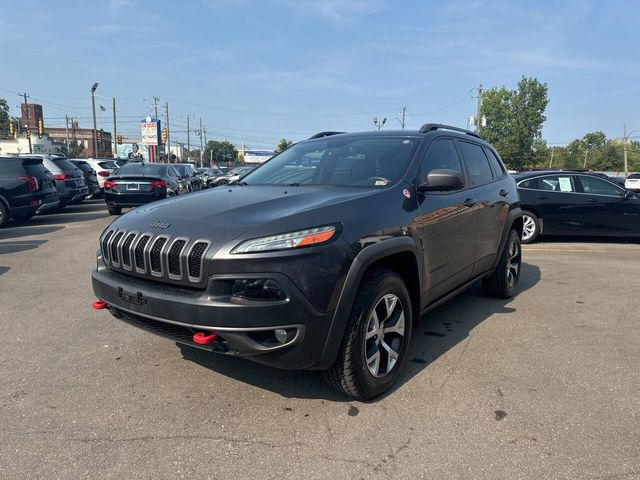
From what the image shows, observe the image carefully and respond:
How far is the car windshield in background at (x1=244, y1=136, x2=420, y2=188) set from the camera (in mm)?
3631

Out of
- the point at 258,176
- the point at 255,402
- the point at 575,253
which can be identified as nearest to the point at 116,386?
the point at 255,402

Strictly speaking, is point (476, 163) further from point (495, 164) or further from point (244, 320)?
point (244, 320)

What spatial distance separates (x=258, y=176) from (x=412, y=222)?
5.36 feet

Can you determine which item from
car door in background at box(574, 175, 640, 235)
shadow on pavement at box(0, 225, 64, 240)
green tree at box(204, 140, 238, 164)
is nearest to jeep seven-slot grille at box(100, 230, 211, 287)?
shadow on pavement at box(0, 225, 64, 240)

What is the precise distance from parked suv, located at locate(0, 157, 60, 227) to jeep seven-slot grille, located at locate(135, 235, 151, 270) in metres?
9.92

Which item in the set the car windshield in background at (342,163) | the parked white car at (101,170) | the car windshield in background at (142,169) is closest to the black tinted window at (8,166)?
the car windshield in background at (142,169)

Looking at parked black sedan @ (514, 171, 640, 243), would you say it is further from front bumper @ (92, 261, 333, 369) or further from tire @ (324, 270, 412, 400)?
front bumper @ (92, 261, 333, 369)

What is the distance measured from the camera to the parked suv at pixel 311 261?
255 centimetres

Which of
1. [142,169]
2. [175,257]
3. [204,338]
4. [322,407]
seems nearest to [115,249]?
[175,257]

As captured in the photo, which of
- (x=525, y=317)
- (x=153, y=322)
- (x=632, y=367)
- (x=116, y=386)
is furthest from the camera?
(x=525, y=317)

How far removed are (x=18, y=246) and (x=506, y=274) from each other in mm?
8126

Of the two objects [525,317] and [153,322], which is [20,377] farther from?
[525,317]

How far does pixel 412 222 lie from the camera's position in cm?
336

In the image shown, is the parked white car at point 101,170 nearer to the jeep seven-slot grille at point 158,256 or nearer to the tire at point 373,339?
the jeep seven-slot grille at point 158,256
